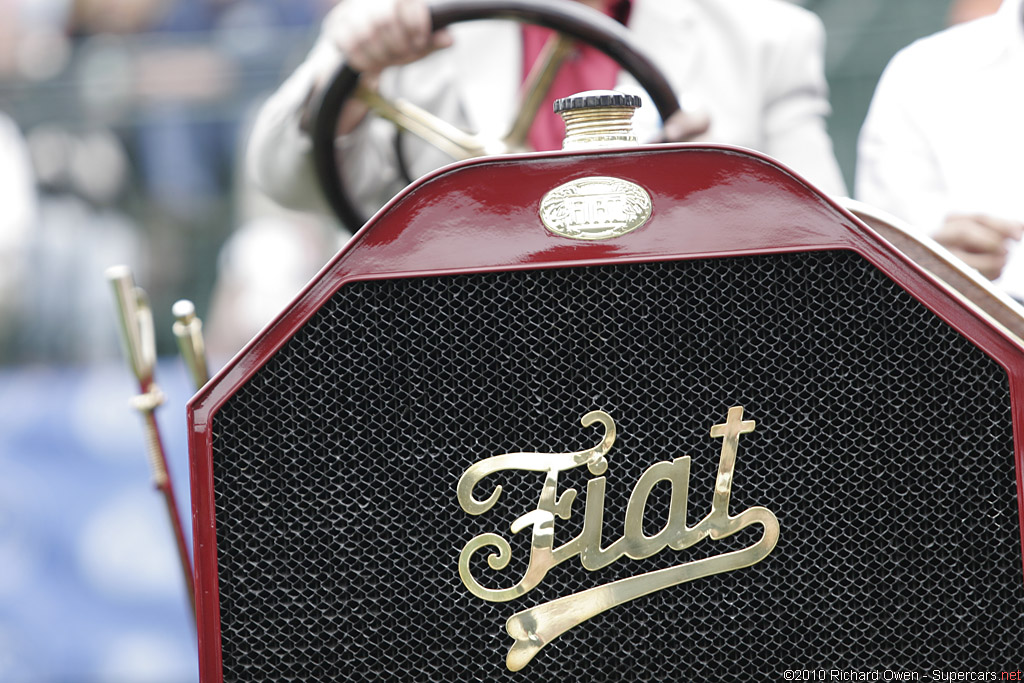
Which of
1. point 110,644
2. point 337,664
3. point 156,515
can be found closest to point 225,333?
point 156,515

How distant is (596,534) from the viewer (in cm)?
99

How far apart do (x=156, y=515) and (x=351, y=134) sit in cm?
167

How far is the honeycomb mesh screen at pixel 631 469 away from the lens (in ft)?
3.21

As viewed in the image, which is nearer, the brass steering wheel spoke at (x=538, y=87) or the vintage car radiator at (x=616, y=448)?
the vintage car radiator at (x=616, y=448)

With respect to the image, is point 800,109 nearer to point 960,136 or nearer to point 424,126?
point 960,136

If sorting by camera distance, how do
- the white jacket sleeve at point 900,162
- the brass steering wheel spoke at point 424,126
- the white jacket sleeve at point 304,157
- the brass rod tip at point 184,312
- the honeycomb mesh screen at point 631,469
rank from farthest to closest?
the white jacket sleeve at point 900,162
the white jacket sleeve at point 304,157
the brass steering wheel spoke at point 424,126
the brass rod tip at point 184,312
the honeycomb mesh screen at point 631,469

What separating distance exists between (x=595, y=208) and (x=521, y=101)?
53 centimetres

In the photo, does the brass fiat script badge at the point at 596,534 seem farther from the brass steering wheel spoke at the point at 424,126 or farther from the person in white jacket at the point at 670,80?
the person in white jacket at the point at 670,80

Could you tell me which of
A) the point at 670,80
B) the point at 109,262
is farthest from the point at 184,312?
the point at 109,262

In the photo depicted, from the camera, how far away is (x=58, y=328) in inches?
127

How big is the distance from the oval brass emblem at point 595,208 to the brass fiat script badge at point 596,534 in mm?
173

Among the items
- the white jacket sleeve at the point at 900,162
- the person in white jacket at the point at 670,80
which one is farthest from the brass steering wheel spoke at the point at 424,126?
the white jacket sleeve at the point at 900,162

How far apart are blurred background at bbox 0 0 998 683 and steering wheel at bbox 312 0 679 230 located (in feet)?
4.65

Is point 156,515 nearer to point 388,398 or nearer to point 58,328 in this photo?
point 58,328
